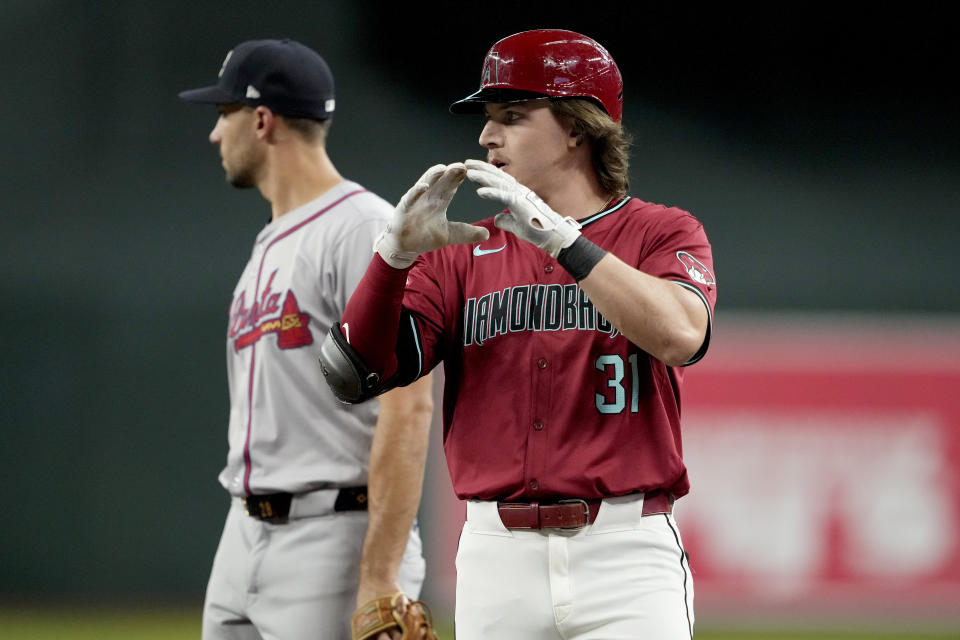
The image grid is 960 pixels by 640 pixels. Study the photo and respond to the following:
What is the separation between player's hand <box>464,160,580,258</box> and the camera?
2.10m

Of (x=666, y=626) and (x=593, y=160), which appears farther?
(x=593, y=160)

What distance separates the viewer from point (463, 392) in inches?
92.4

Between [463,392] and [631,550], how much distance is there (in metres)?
0.46

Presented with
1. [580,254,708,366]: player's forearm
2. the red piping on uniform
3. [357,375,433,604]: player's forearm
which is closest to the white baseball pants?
[580,254,708,366]: player's forearm

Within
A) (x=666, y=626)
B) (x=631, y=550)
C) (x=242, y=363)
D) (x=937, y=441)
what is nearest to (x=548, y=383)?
(x=631, y=550)

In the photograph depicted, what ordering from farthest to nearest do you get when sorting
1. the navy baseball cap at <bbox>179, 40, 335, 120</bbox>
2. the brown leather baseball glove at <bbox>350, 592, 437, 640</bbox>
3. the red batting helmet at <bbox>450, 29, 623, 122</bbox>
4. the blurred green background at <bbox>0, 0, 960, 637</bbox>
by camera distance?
the blurred green background at <bbox>0, 0, 960, 637</bbox>
the navy baseball cap at <bbox>179, 40, 335, 120</bbox>
the brown leather baseball glove at <bbox>350, 592, 437, 640</bbox>
the red batting helmet at <bbox>450, 29, 623, 122</bbox>

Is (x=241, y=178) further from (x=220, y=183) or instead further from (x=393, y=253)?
(x=220, y=183)

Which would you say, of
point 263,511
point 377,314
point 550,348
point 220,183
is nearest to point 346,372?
point 377,314

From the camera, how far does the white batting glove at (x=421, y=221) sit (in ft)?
7.21

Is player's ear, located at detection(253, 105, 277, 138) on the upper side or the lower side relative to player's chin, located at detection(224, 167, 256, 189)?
upper

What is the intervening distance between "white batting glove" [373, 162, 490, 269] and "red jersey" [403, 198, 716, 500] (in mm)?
167

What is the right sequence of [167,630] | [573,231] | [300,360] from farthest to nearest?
1. [167,630]
2. [300,360]
3. [573,231]

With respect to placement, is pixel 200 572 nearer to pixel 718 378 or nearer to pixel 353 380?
pixel 718 378

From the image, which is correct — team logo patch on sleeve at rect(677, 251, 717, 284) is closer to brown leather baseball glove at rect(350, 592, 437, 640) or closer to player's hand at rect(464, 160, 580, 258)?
player's hand at rect(464, 160, 580, 258)
